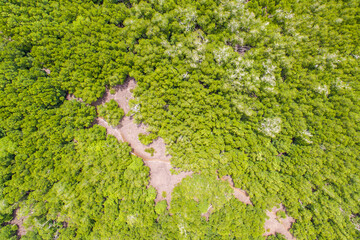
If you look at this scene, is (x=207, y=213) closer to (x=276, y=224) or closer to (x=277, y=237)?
(x=277, y=237)

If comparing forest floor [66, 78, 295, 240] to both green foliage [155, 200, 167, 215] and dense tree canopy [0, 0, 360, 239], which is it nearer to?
green foliage [155, 200, 167, 215]

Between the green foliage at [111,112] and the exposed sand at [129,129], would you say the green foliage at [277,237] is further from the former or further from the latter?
the green foliage at [111,112]

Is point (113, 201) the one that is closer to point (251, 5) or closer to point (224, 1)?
point (224, 1)

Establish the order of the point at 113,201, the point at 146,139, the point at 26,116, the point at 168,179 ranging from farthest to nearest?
1. the point at 168,179
2. the point at 146,139
3. the point at 113,201
4. the point at 26,116

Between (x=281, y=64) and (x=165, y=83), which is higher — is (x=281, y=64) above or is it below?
below

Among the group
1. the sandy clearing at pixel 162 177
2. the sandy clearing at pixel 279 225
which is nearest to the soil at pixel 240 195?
the sandy clearing at pixel 279 225

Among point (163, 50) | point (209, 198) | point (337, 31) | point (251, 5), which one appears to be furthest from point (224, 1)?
point (209, 198)
